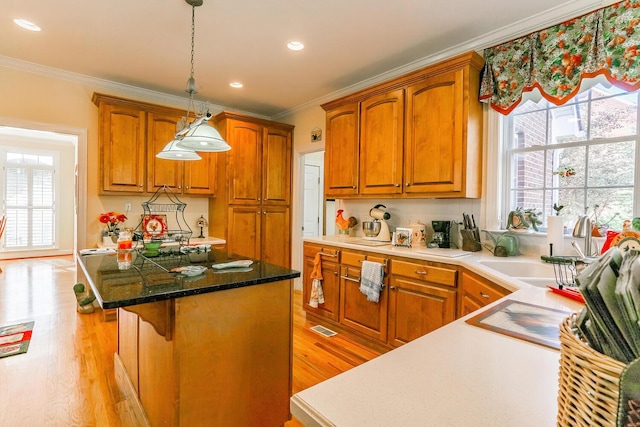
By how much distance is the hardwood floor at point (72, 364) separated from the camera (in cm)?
192

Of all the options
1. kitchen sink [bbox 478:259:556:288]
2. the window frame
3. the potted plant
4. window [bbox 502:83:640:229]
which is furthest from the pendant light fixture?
the window frame

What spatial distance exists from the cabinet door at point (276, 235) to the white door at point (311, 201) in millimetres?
846

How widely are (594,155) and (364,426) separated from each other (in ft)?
8.60

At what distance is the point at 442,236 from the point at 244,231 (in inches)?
98.0

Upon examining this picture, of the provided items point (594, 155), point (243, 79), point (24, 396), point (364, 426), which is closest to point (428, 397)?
point (364, 426)

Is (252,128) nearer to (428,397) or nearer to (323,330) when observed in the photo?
(323,330)

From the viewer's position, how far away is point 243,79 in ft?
11.9

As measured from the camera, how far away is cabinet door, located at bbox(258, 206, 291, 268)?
4.43 meters

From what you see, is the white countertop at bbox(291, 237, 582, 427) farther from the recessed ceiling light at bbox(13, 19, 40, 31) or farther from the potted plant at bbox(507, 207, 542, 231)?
the recessed ceiling light at bbox(13, 19, 40, 31)

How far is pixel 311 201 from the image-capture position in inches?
220

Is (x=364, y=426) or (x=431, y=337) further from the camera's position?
(x=431, y=337)

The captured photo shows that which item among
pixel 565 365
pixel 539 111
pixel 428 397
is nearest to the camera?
pixel 565 365

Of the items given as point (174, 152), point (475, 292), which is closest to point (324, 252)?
point (475, 292)

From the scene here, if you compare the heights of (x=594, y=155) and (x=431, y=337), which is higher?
(x=594, y=155)
